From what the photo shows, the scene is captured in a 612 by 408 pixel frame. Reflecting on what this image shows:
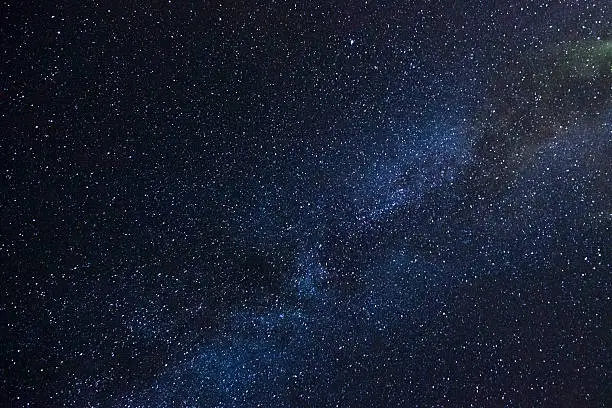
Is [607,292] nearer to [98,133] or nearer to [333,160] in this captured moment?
[333,160]

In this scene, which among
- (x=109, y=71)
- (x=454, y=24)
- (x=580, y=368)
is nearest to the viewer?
(x=109, y=71)

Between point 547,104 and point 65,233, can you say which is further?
point 547,104

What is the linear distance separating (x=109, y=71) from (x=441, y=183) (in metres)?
0.61

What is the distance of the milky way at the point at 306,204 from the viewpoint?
2.64 ft

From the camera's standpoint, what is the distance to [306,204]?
2.96 feet

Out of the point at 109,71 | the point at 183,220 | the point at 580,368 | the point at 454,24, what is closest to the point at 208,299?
the point at 183,220

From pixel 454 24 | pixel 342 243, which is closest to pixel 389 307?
pixel 342 243

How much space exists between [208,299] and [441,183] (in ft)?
1.55

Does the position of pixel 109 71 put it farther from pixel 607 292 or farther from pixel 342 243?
pixel 607 292

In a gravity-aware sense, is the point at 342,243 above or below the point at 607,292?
above

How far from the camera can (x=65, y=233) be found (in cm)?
81

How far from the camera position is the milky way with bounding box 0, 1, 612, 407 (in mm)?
805

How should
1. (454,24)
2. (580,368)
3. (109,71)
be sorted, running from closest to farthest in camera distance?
(109,71), (454,24), (580,368)

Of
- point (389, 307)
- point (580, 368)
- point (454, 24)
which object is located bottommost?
point (580, 368)
